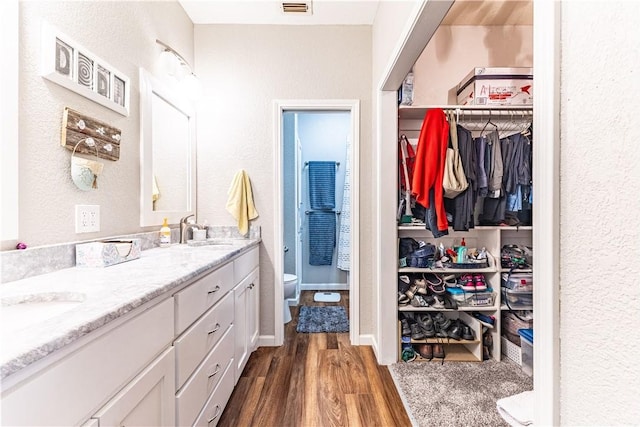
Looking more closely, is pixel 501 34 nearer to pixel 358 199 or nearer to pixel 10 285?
pixel 358 199

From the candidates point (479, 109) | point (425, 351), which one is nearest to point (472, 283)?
point (425, 351)

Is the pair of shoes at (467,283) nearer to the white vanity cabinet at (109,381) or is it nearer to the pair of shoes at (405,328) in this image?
the pair of shoes at (405,328)

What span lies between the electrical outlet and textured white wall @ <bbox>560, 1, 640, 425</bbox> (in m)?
1.70

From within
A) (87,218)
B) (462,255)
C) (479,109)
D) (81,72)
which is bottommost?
(462,255)

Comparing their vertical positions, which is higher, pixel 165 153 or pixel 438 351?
pixel 165 153

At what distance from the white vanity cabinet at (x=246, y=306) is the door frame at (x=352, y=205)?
7.0 inches

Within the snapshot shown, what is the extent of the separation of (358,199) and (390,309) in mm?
882

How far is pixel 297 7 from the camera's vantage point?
2195mm

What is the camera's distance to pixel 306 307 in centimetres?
333

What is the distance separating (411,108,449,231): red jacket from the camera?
75.3 inches

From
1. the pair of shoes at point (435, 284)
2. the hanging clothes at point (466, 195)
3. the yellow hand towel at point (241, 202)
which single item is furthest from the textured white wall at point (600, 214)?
the yellow hand towel at point (241, 202)

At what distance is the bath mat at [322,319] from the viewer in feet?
8.85

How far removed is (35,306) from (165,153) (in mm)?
1345

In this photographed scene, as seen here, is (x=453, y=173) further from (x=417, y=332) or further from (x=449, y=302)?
(x=417, y=332)
